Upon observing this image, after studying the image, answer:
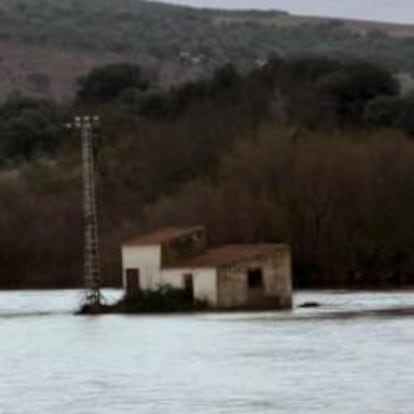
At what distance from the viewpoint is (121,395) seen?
3878cm

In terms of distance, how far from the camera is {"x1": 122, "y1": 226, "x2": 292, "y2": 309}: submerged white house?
6238cm

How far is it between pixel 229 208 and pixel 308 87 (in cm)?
2821

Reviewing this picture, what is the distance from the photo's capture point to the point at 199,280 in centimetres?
6241

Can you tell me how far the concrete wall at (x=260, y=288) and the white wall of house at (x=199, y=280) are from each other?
6.1 inches

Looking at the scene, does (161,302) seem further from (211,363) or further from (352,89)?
(352,89)

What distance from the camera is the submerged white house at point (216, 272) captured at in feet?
205

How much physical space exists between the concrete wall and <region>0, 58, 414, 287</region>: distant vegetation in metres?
17.9

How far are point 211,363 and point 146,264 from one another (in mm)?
19299

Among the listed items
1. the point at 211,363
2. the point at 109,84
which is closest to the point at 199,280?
the point at 211,363

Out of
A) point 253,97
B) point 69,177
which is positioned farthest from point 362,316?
point 253,97

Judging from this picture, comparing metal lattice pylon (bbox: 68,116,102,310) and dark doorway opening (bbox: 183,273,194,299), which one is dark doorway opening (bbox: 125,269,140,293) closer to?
metal lattice pylon (bbox: 68,116,102,310)

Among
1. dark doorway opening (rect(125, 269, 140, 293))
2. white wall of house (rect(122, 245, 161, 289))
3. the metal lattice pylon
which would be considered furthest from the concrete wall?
the metal lattice pylon

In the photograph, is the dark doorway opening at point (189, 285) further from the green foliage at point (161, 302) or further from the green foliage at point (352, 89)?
the green foliage at point (352, 89)

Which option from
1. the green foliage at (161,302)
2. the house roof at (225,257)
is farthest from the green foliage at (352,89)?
the green foliage at (161,302)
